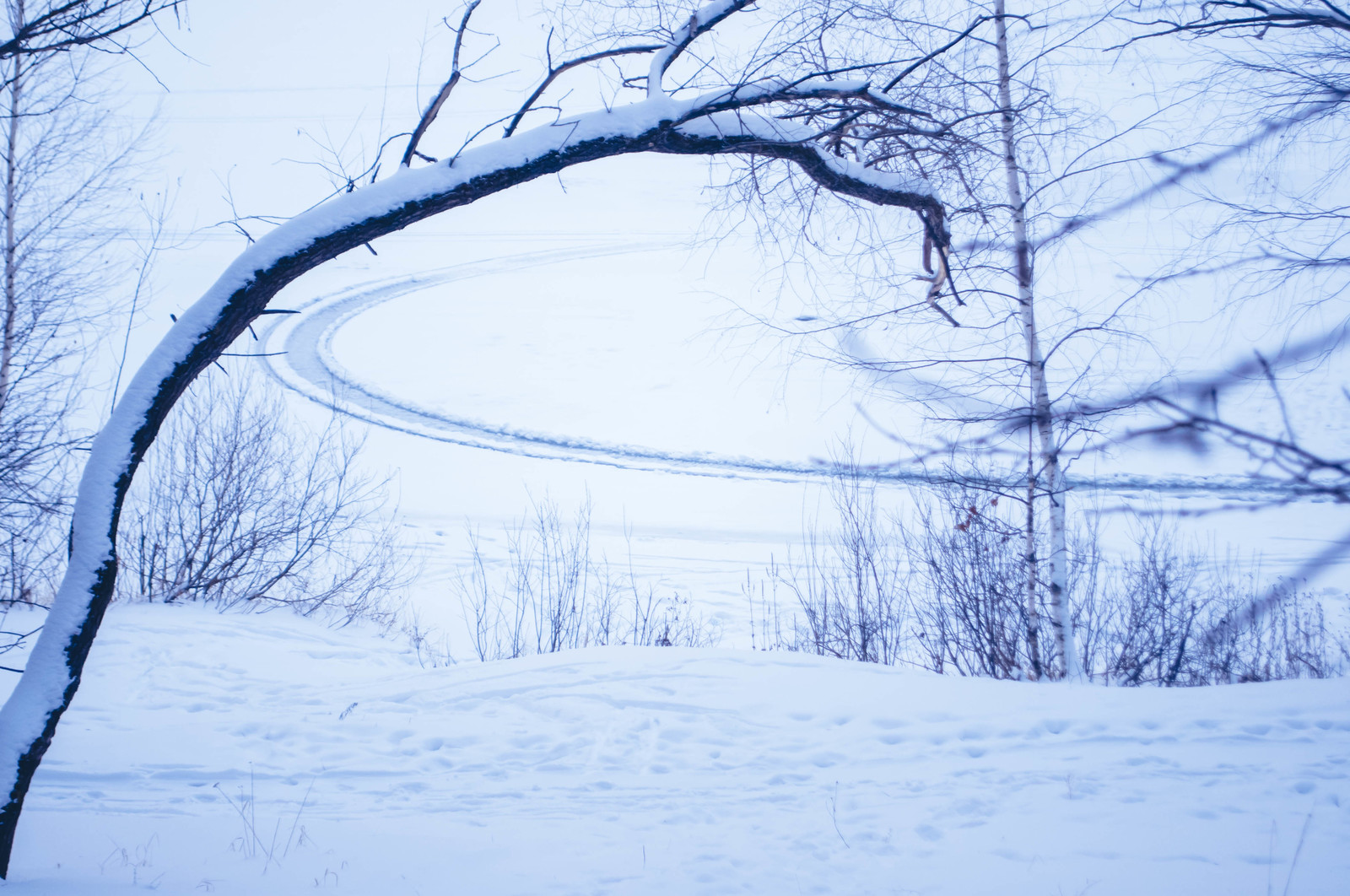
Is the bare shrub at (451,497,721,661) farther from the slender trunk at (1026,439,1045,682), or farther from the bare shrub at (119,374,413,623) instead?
the slender trunk at (1026,439,1045,682)

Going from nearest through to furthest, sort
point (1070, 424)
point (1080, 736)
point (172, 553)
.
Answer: point (1080, 736) → point (1070, 424) → point (172, 553)

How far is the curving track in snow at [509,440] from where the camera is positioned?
14.9 m

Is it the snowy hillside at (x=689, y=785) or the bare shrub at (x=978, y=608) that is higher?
the bare shrub at (x=978, y=608)

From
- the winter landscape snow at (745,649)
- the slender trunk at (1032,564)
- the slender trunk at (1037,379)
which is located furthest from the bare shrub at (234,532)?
the slender trunk at (1037,379)

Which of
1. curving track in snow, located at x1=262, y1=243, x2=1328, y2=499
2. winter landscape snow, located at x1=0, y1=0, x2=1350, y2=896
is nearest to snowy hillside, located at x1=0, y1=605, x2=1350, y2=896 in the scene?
winter landscape snow, located at x1=0, y1=0, x2=1350, y2=896

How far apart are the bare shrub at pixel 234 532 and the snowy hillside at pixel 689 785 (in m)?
3.82

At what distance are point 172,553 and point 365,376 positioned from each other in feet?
45.6

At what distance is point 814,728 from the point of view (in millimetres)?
5230

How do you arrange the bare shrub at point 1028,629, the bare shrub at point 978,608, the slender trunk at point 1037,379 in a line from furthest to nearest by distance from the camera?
the bare shrub at point 978,608 < the bare shrub at point 1028,629 < the slender trunk at point 1037,379

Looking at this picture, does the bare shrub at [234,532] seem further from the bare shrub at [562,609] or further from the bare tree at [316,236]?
the bare tree at [316,236]

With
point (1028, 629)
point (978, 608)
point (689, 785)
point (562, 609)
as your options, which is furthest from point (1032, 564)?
point (562, 609)

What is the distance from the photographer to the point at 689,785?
4.55 metres

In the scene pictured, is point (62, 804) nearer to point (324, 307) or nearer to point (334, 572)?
point (334, 572)

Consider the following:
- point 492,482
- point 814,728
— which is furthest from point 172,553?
point 814,728
